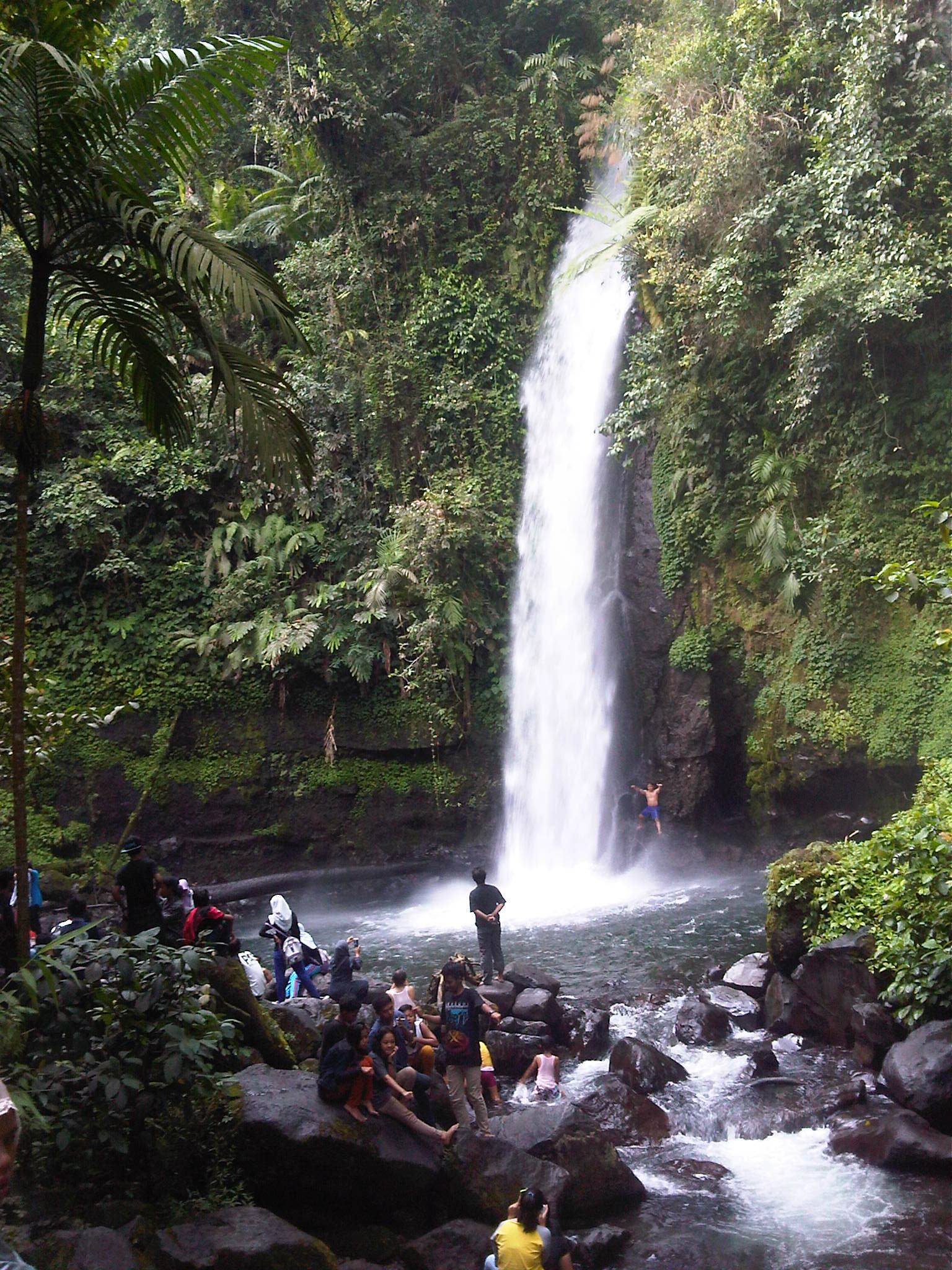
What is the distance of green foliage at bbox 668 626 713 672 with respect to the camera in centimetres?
1723

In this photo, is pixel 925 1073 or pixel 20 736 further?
pixel 925 1073

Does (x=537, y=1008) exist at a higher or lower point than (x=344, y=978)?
lower

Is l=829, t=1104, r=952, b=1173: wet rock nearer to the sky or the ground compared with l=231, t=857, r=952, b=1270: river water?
nearer to the sky

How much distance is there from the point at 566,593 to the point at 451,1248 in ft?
45.7

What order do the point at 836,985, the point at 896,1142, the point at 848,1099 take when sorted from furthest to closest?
1. the point at 836,985
2. the point at 848,1099
3. the point at 896,1142

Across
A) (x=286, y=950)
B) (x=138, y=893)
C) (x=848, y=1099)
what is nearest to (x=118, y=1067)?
(x=138, y=893)

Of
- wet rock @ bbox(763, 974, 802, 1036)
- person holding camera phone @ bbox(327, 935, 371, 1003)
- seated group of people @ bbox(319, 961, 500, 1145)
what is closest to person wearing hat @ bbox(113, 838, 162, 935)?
person holding camera phone @ bbox(327, 935, 371, 1003)

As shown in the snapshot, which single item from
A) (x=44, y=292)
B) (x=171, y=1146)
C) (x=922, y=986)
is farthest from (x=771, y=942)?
(x=44, y=292)

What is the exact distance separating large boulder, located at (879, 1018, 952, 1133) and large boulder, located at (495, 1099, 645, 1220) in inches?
85.7

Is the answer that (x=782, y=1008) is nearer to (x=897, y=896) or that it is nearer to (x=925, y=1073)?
(x=897, y=896)

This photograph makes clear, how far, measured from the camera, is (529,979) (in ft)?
34.2

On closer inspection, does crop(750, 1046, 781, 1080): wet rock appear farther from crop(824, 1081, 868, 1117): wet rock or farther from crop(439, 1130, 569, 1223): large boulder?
crop(439, 1130, 569, 1223): large boulder

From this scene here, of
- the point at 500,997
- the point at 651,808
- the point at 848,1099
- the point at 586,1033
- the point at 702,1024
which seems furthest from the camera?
the point at 651,808

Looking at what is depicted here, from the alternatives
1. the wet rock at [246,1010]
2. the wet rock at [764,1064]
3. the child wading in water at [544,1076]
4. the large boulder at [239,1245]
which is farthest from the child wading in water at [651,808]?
the large boulder at [239,1245]
